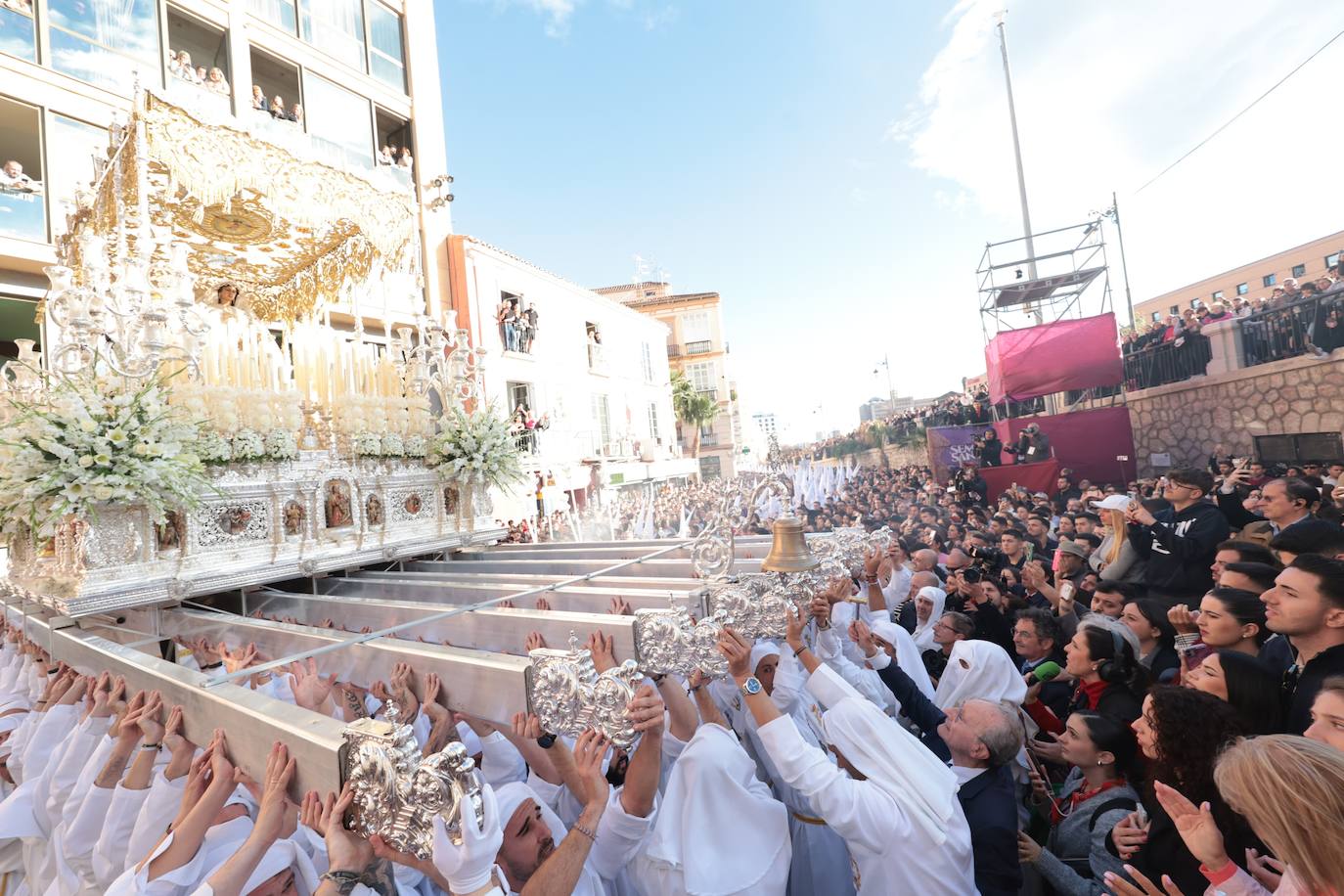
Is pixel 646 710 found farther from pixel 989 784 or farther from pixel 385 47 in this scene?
pixel 385 47

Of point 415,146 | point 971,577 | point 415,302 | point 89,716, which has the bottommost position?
point 971,577

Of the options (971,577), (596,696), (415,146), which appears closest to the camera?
(596,696)

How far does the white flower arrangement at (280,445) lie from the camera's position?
4.33 m

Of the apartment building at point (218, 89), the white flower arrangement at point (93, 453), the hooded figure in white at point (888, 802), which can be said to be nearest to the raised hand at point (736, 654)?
the hooded figure in white at point (888, 802)

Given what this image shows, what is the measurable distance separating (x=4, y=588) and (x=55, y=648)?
218 cm

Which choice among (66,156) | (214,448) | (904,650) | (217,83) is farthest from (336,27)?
(904,650)

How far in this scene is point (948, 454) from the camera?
49.5 feet

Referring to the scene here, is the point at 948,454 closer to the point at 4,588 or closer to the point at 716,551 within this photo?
the point at 716,551

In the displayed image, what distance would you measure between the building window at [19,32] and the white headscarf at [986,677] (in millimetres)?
13422

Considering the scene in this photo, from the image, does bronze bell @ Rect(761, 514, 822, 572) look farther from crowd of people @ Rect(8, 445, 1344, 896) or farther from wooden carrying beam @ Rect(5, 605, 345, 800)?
wooden carrying beam @ Rect(5, 605, 345, 800)

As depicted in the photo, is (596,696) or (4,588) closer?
(596,696)

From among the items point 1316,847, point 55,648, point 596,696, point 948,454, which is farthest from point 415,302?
point 948,454

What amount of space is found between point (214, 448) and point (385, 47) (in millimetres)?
13508

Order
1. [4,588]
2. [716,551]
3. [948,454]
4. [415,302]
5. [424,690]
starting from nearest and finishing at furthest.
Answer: [424,690] < [716,551] < [4,588] < [415,302] < [948,454]
